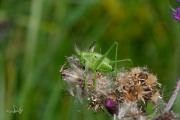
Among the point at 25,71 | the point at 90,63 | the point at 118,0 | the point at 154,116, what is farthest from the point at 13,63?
the point at 154,116

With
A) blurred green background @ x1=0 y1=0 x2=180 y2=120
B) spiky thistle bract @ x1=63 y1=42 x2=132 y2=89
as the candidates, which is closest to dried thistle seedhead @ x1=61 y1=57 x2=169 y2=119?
spiky thistle bract @ x1=63 y1=42 x2=132 y2=89

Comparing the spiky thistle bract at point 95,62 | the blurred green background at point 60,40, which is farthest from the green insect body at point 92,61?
the blurred green background at point 60,40

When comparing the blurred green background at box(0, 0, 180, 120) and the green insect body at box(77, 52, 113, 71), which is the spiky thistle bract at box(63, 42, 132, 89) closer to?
the green insect body at box(77, 52, 113, 71)

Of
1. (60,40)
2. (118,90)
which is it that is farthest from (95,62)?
(60,40)

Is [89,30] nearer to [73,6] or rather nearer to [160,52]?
[73,6]

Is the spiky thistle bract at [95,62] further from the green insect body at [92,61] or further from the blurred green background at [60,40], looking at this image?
the blurred green background at [60,40]
